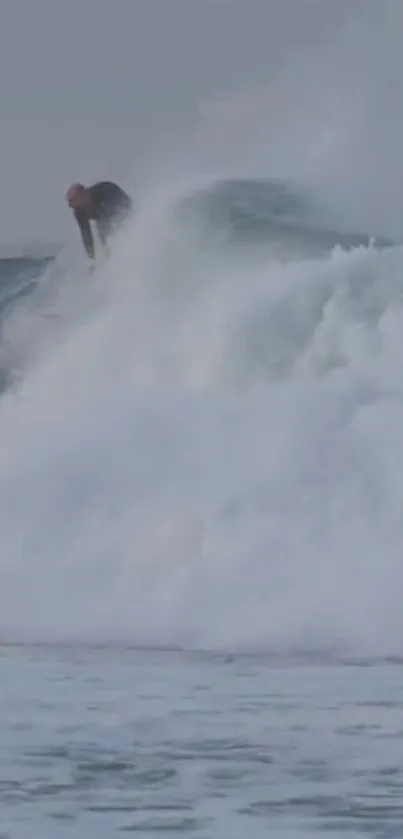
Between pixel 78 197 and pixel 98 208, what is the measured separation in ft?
1.13

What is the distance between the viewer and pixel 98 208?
55.2 ft

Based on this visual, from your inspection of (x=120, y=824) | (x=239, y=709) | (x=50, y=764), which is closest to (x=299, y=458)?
(x=239, y=709)

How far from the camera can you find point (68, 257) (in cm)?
1777

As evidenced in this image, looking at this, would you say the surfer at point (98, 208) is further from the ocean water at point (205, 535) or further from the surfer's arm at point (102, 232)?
the ocean water at point (205, 535)

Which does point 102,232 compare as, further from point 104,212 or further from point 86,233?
point 86,233

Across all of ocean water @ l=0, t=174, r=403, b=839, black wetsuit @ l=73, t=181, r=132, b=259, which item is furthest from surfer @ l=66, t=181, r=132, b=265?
ocean water @ l=0, t=174, r=403, b=839

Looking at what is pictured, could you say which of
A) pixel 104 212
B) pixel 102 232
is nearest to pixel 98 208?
pixel 104 212

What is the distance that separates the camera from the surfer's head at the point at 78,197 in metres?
16.5

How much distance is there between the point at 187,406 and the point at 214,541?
5.50ft

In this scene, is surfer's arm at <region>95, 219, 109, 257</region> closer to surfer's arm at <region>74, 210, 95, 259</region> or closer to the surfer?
the surfer

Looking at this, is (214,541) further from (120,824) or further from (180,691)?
(120,824)

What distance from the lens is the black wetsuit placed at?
16672 mm

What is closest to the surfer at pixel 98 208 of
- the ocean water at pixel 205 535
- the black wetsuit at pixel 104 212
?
the black wetsuit at pixel 104 212

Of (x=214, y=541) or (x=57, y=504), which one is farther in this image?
(x=57, y=504)
